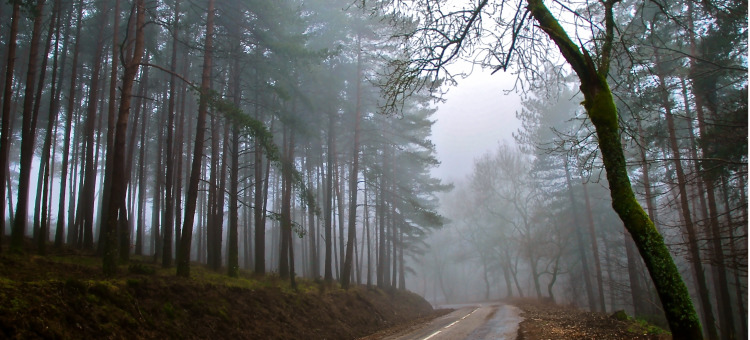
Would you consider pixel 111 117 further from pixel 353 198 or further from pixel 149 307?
pixel 353 198

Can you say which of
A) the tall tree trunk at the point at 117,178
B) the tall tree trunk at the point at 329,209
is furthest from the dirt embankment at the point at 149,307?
the tall tree trunk at the point at 329,209

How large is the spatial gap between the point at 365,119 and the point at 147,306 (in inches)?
778

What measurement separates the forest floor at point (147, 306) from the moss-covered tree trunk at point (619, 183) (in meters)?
8.62

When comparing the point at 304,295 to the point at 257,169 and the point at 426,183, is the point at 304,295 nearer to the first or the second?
the point at 257,169

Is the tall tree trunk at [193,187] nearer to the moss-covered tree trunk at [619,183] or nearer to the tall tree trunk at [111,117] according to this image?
the tall tree trunk at [111,117]

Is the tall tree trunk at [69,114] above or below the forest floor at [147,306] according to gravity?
above

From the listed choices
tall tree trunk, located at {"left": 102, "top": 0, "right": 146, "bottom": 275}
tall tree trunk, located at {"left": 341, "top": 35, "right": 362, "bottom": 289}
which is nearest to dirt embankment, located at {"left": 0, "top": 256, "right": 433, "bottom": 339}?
tall tree trunk, located at {"left": 102, "top": 0, "right": 146, "bottom": 275}

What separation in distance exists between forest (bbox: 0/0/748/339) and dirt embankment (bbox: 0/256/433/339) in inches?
49.7

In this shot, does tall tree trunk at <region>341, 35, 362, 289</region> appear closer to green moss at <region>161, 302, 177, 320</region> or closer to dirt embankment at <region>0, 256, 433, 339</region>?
dirt embankment at <region>0, 256, 433, 339</region>

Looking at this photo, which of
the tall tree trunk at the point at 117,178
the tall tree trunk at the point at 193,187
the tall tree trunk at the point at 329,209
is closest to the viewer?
the tall tree trunk at the point at 117,178

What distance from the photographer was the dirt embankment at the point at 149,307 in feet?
21.7

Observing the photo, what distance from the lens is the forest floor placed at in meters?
6.63

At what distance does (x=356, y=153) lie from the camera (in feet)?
70.7

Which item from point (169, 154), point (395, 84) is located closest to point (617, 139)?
point (395, 84)
